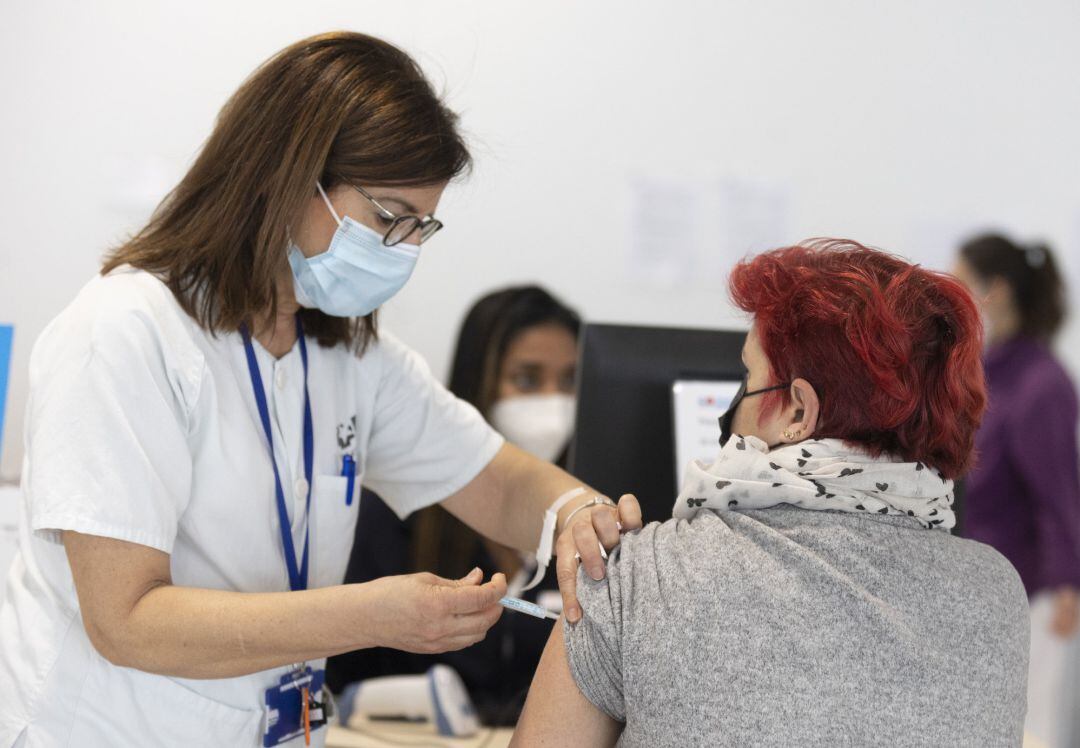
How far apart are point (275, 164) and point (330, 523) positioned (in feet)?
1.59

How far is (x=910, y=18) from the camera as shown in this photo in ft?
9.04

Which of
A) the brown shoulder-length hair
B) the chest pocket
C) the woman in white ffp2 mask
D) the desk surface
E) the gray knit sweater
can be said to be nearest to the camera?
the gray knit sweater

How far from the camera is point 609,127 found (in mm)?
2664

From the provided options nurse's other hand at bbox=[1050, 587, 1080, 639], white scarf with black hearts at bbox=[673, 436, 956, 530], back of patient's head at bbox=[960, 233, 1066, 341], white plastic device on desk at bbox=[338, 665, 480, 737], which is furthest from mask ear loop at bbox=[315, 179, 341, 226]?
nurse's other hand at bbox=[1050, 587, 1080, 639]

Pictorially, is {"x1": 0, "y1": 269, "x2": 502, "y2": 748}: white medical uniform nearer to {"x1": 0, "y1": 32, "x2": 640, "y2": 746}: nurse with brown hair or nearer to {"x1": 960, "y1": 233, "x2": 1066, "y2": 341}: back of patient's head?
{"x1": 0, "y1": 32, "x2": 640, "y2": 746}: nurse with brown hair

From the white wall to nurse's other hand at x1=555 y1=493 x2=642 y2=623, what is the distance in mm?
1330

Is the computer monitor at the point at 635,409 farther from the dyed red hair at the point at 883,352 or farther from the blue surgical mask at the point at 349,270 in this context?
the dyed red hair at the point at 883,352

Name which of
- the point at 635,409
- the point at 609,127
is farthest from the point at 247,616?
the point at 609,127

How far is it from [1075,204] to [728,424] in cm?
222

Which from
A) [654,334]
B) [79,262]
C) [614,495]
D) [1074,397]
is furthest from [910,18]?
[79,262]

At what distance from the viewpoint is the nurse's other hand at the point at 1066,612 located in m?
3.07

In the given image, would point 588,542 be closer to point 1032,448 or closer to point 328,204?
point 328,204

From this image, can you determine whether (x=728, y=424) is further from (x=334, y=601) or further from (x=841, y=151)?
(x=841, y=151)

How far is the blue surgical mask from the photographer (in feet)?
4.44
